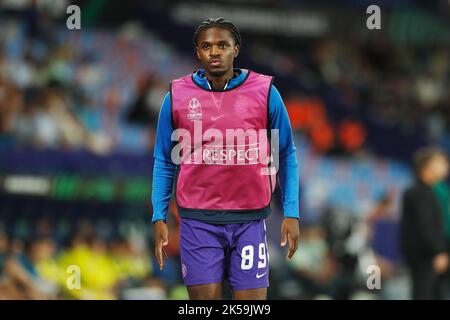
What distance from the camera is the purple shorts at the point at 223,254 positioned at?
480cm

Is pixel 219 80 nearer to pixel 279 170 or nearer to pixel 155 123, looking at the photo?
pixel 279 170

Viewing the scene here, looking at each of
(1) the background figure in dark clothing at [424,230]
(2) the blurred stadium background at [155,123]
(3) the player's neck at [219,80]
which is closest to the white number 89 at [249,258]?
(3) the player's neck at [219,80]

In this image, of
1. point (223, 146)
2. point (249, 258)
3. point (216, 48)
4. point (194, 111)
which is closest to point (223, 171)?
point (223, 146)

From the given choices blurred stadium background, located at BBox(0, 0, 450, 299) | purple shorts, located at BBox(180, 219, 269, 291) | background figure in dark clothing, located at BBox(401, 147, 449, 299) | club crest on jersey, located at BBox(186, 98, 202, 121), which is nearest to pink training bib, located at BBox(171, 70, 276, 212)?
club crest on jersey, located at BBox(186, 98, 202, 121)

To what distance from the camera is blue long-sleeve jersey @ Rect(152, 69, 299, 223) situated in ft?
16.0

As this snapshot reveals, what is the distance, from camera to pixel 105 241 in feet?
33.3

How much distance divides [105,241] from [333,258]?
8.88 ft

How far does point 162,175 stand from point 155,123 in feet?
26.3

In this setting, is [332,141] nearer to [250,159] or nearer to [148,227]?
[148,227]

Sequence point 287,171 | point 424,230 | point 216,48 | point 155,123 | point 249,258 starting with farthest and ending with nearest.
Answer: point 155,123, point 424,230, point 287,171, point 249,258, point 216,48

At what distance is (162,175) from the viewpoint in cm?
496

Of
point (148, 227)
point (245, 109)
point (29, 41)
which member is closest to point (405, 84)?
point (29, 41)

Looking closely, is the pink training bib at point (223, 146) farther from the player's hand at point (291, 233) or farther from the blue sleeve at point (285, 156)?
the player's hand at point (291, 233)

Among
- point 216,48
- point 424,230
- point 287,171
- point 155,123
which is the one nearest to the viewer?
point 216,48
